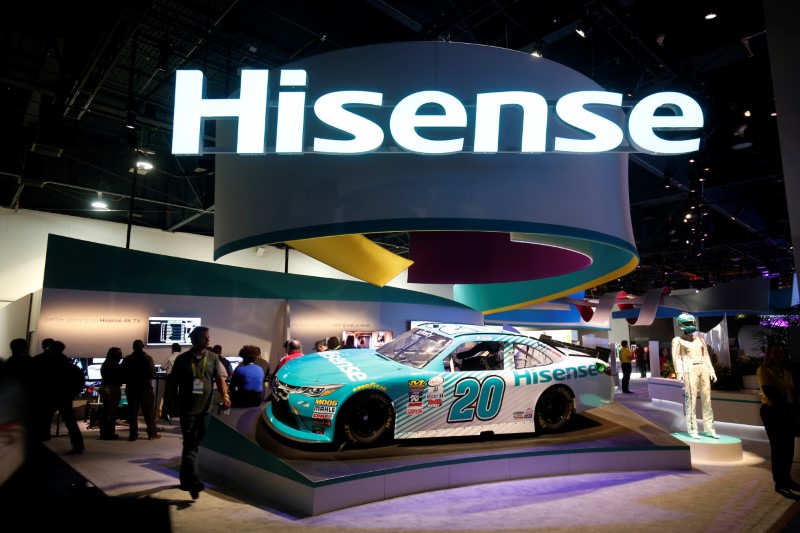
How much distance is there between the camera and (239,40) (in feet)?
34.9

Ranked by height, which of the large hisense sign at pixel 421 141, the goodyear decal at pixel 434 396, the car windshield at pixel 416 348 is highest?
the large hisense sign at pixel 421 141

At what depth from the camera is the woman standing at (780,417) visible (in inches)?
219

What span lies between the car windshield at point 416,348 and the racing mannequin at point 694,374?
3.52 meters

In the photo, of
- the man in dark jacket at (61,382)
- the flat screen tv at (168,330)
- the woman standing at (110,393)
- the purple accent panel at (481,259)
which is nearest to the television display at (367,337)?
the flat screen tv at (168,330)

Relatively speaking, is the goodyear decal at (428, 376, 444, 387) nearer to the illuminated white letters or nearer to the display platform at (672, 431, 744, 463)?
the illuminated white letters

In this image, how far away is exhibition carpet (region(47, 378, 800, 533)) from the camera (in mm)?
4555

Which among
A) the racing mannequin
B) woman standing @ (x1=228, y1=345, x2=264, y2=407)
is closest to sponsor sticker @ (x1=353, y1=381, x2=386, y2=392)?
woman standing @ (x1=228, y1=345, x2=264, y2=407)

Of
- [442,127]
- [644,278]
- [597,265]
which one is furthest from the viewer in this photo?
[644,278]

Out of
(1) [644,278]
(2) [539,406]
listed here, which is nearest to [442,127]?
(2) [539,406]

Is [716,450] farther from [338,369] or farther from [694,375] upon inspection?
[338,369]

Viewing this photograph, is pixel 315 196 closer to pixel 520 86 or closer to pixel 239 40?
pixel 520 86

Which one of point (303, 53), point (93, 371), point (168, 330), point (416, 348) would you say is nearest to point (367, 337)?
point (168, 330)

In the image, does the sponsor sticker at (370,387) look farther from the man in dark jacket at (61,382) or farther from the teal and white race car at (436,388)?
the man in dark jacket at (61,382)

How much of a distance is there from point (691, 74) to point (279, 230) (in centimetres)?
885
